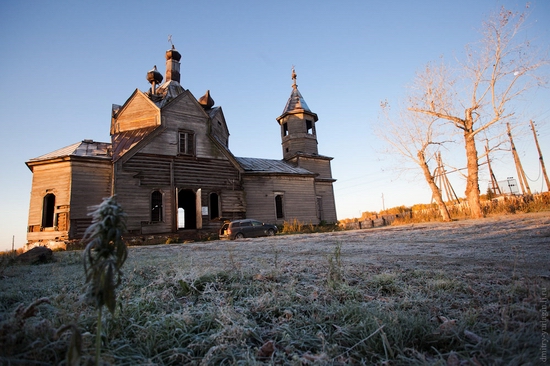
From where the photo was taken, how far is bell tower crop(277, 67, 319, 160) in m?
28.3

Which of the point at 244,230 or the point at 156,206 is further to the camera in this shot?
the point at 156,206

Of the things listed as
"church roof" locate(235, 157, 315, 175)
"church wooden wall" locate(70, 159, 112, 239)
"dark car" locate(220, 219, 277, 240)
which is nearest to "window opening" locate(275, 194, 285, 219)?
"church roof" locate(235, 157, 315, 175)

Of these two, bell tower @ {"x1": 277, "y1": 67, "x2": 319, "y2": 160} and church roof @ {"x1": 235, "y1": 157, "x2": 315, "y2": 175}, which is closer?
church roof @ {"x1": 235, "y1": 157, "x2": 315, "y2": 175}

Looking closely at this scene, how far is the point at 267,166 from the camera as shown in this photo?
2408cm

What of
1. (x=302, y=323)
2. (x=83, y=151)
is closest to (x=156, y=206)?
(x=83, y=151)

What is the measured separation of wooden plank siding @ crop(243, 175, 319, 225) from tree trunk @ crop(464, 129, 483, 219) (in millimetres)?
11137

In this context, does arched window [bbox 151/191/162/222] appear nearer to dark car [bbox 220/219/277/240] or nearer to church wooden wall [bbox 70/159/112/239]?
church wooden wall [bbox 70/159/112/239]

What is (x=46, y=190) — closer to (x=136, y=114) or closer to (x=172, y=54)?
(x=136, y=114)

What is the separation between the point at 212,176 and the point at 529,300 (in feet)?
59.8

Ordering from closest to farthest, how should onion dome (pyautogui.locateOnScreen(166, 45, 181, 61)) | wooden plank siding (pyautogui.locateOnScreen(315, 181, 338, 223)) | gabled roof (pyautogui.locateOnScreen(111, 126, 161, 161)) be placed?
gabled roof (pyautogui.locateOnScreen(111, 126, 161, 161)) → onion dome (pyautogui.locateOnScreen(166, 45, 181, 61)) → wooden plank siding (pyautogui.locateOnScreen(315, 181, 338, 223))

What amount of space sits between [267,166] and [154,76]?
12.5 metres

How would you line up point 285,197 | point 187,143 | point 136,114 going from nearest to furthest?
point 187,143 → point 136,114 → point 285,197

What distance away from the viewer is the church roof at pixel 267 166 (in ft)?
73.6

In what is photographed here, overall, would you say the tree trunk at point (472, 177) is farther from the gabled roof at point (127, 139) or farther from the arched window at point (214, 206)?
the gabled roof at point (127, 139)
